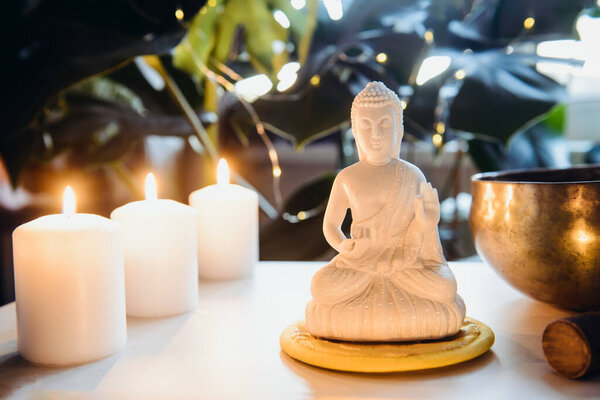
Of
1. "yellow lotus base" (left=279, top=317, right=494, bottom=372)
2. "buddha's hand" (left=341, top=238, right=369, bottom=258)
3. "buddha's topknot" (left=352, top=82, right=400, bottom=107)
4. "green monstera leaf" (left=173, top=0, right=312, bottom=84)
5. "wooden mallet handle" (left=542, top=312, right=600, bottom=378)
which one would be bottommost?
"yellow lotus base" (left=279, top=317, right=494, bottom=372)

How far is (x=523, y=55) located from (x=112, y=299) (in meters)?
0.91

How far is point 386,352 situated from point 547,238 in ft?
0.83

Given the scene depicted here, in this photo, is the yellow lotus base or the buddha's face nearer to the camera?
the yellow lotus base

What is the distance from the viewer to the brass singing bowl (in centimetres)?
68

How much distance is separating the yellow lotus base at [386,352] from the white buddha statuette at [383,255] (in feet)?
0.04

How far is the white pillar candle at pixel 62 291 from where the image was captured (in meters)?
0.62

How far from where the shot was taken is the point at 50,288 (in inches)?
24.6

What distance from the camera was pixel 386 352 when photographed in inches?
23.1

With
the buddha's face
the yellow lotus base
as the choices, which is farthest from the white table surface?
the buddha's face

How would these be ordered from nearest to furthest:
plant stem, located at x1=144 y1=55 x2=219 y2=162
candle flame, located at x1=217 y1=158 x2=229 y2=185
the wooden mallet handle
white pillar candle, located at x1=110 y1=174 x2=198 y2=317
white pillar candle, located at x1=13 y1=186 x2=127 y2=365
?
1. the wooden mallet handle
2. white pillar candle, located at x1=13 y1=186 x2=127 y2=365
3. white pillar candle, located at x1=110 y1=174 x2=198 y2=317
4. candle flame, located at x1=217 y1=158 x2=229 y2=185
5. plant stem, located at x1=144 y1=55 x2=219 y2=162

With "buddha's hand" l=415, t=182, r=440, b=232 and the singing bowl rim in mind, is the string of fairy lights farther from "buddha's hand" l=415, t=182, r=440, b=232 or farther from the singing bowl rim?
"buddha's hand" l=415, t=182, r=440, b=232

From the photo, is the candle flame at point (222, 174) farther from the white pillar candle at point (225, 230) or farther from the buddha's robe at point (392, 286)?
the buddha's robe at point (392, 286)

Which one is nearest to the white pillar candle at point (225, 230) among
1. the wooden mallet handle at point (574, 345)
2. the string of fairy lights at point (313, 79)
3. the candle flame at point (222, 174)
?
the candle flame at point (222, 174)

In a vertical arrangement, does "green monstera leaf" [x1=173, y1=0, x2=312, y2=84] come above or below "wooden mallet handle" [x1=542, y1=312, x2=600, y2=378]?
above
